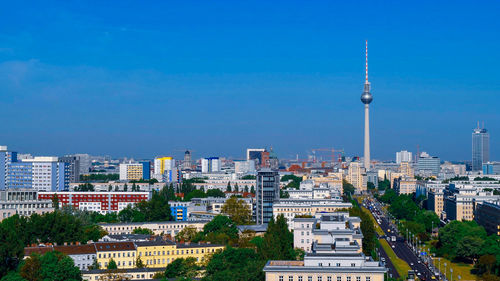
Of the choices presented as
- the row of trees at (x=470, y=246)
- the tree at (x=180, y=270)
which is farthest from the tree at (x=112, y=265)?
the row of trees at (x=470, y=246)

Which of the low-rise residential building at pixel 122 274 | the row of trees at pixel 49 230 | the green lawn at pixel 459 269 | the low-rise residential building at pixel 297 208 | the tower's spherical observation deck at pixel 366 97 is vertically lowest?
the green lawn at pixel 459 269

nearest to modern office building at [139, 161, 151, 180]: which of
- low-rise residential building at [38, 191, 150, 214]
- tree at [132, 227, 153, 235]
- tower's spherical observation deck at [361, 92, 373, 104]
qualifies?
tower's spherical observation deck at [361, 92, 373, 104]

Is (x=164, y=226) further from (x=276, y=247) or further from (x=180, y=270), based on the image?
(x=276, y=247)

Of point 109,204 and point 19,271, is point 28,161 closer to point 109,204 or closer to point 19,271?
point 109,204

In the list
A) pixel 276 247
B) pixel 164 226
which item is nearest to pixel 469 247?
pixel 276 247

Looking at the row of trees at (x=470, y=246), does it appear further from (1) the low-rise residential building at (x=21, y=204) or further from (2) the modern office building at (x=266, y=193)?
(1) the low-rise residential building at (x=21, y=204)

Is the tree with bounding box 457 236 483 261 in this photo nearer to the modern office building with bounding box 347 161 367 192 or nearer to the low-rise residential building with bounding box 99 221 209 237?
the low-rise residential building with bounding box 99 221 209 237
